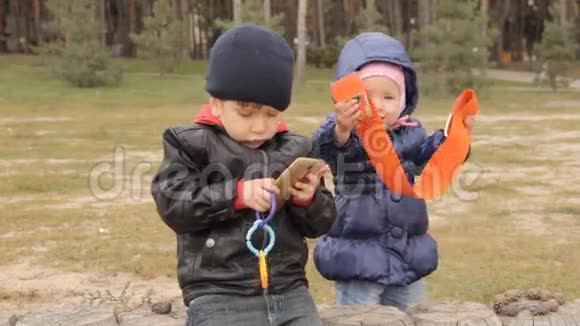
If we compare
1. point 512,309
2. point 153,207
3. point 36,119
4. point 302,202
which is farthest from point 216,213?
point 36,119

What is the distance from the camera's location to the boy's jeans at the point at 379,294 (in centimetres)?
313

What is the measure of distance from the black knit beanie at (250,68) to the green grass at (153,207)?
125 inches

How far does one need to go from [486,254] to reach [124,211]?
3.54m

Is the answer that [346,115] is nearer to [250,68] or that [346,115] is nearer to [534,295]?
[250,68]

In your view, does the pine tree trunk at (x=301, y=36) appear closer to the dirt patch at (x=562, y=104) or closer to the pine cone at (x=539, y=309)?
the dirt patch at (x=562, y=104)

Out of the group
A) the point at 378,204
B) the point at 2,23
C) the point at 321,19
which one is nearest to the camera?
the point at 378,204

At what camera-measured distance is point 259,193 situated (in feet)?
7.54

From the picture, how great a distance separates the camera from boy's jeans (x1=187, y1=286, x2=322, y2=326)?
2.40 metres

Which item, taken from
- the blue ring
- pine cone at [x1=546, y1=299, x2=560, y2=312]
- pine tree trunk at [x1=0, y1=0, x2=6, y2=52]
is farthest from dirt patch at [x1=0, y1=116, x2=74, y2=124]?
pine tree trunk at [x1=0, y1=0, x2=6, y2=52]

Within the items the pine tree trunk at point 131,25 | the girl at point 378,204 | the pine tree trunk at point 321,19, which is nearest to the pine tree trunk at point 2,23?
the pine tree trunk at point 131,25

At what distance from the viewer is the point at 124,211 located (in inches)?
329

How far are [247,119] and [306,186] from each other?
0.25 m

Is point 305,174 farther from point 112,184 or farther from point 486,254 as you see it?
point 112,184

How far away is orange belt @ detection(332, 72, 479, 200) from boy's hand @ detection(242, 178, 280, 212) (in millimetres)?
544
